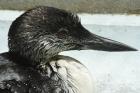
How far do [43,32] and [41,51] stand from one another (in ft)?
0.35

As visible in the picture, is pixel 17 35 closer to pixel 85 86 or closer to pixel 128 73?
pixel 85 86

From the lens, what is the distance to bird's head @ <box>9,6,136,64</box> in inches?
119

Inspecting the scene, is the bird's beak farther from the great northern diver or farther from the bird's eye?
the bird's eye

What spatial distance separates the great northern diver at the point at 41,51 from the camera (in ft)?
9.95

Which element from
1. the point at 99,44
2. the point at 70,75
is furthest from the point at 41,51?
the point at 99,44

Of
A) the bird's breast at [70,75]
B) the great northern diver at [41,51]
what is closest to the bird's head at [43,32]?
the great northern diver at [41,51]

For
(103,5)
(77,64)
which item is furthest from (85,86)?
(103,5)

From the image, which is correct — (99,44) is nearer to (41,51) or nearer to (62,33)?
(62,33)

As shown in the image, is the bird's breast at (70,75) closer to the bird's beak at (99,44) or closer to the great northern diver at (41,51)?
the great northern diver at (41,51)

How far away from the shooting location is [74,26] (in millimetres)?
3193

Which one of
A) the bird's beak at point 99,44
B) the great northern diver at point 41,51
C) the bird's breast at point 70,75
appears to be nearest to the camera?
the great northern diver at point 41,51

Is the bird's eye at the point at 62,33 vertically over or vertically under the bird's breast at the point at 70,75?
over

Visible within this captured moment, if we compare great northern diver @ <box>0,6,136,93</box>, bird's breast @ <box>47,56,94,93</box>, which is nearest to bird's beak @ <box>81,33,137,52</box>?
great northern diver @ <box>0,6,136,93</box>

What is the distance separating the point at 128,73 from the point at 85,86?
1048mm
